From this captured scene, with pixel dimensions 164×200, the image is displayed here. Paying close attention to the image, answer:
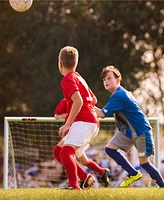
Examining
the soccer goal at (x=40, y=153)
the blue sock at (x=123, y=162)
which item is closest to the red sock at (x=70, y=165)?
the blue sock at (x=123, y=162)

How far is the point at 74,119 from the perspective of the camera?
7.44 meters

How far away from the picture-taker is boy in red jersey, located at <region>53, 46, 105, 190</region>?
286 inches

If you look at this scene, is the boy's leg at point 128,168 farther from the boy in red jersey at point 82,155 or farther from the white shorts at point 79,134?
the white shorts at point 79,134

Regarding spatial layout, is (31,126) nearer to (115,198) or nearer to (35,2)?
(35,2)

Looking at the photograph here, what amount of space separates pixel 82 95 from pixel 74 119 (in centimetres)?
30

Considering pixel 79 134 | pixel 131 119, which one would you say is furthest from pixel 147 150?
pixel 79 134

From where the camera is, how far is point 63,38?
23156mm

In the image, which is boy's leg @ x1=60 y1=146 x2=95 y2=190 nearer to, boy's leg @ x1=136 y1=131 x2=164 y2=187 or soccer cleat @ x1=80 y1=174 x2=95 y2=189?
soccer cleat @ x1=80 y1=174 x2=95 y2=189

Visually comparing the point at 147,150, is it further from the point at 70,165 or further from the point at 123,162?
the point at 70,165

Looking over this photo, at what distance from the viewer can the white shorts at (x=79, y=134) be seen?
7.36 meters

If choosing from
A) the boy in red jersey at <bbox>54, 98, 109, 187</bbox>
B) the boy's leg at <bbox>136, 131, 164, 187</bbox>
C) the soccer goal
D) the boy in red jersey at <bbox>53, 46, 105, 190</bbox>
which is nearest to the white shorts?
the boy in red jersey at <bbox>53, 46, 105, 190</bbox>

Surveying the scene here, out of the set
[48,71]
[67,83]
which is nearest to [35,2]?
[48,71]

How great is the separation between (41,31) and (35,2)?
1.07 m

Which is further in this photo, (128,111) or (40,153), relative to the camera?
(40,153)
